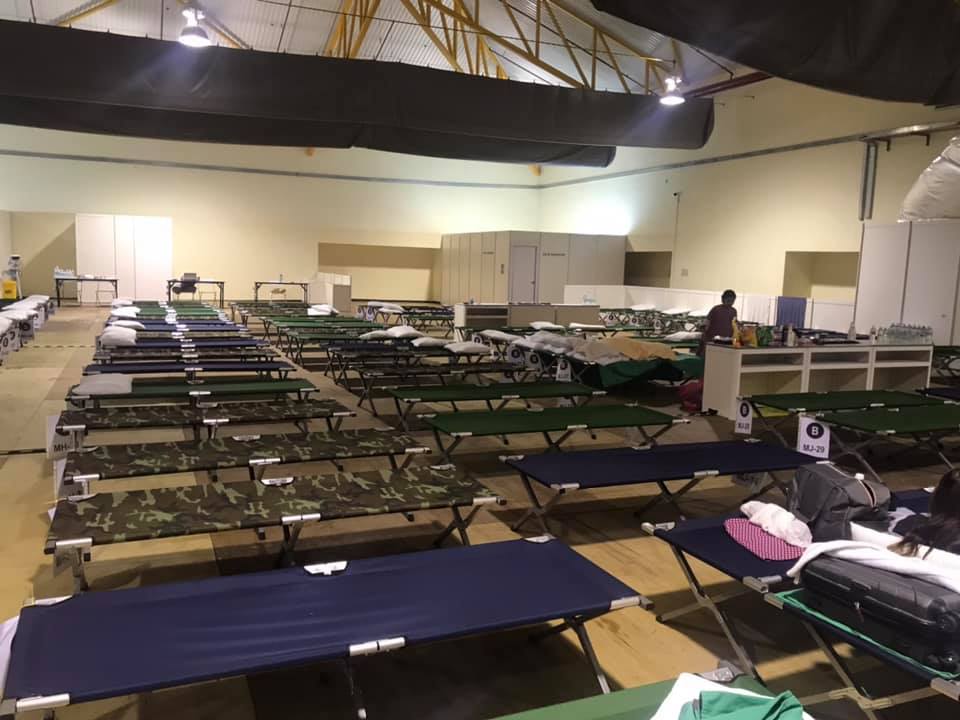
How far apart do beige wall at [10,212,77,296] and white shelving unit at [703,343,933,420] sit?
1565 cm

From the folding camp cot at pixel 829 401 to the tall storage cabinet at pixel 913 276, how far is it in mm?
3720

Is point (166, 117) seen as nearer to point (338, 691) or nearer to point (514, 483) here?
point (514, 483)

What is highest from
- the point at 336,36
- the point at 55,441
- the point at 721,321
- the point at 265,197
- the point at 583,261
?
the point at 336,36

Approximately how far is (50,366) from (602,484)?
734 cm

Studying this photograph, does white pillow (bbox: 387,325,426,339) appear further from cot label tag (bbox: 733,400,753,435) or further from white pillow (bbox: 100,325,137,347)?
cot label tag (bbox: 733,400,753,435)

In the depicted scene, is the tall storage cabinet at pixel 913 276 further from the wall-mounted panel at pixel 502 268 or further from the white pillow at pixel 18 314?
the white pillow at pixel 18 314

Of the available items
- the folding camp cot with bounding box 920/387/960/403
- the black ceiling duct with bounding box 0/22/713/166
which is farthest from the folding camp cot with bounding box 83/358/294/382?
the folding camp cot with bounding box 920/387/960/403

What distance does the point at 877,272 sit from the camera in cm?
953

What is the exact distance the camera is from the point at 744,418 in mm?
5551

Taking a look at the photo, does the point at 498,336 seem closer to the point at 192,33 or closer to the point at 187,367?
the point at 187,367

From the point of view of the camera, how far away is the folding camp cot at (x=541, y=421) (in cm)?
425

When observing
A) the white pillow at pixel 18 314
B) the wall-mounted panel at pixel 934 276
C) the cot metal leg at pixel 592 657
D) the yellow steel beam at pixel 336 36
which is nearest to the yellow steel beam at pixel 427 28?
the yellow steel beam at pixel 336 36

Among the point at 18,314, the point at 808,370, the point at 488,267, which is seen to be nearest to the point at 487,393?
the point at 808,370

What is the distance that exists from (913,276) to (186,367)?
838 cm
